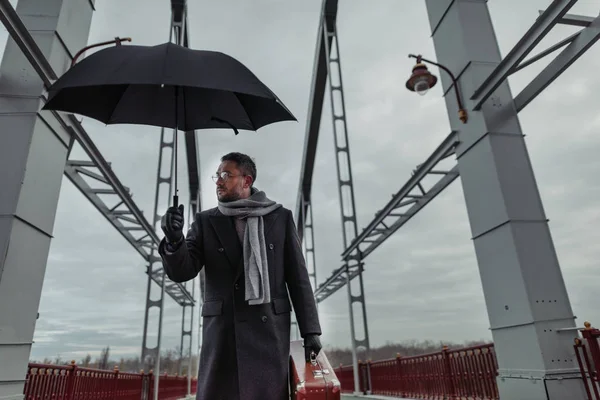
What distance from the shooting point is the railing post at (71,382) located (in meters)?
4.97

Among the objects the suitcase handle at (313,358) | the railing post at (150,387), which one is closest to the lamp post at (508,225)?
the suitcase handle at (313,358)

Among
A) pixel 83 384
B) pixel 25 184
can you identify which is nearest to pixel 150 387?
pixel 83 384

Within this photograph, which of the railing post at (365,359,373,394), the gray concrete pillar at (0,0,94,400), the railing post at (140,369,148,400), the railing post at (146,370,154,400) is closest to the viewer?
the gray concrete pillar at (0,0,94,400)

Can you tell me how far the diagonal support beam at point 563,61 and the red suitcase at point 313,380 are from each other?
13.2 ft

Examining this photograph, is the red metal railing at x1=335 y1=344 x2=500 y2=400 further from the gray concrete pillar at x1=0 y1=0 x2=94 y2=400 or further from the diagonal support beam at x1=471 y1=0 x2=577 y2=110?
the gray concrete pillar at x1=0 y1=0 x2=94 y2=400

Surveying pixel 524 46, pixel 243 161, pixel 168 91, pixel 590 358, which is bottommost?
pixel 590 358

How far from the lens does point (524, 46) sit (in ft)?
13.4

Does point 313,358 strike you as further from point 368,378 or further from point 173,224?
point 368,378

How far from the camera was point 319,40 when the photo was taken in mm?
17219

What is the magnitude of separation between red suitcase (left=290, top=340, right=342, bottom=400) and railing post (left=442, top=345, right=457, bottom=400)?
16.8 feet

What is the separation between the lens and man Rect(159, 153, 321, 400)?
1648 millimetres

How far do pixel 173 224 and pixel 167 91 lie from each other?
3.66 feet

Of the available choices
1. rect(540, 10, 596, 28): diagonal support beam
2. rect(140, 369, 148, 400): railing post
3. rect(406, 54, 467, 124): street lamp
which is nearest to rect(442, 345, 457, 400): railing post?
rect(406, 54, 467, 124): street lamp

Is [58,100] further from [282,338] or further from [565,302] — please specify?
[565,302]
